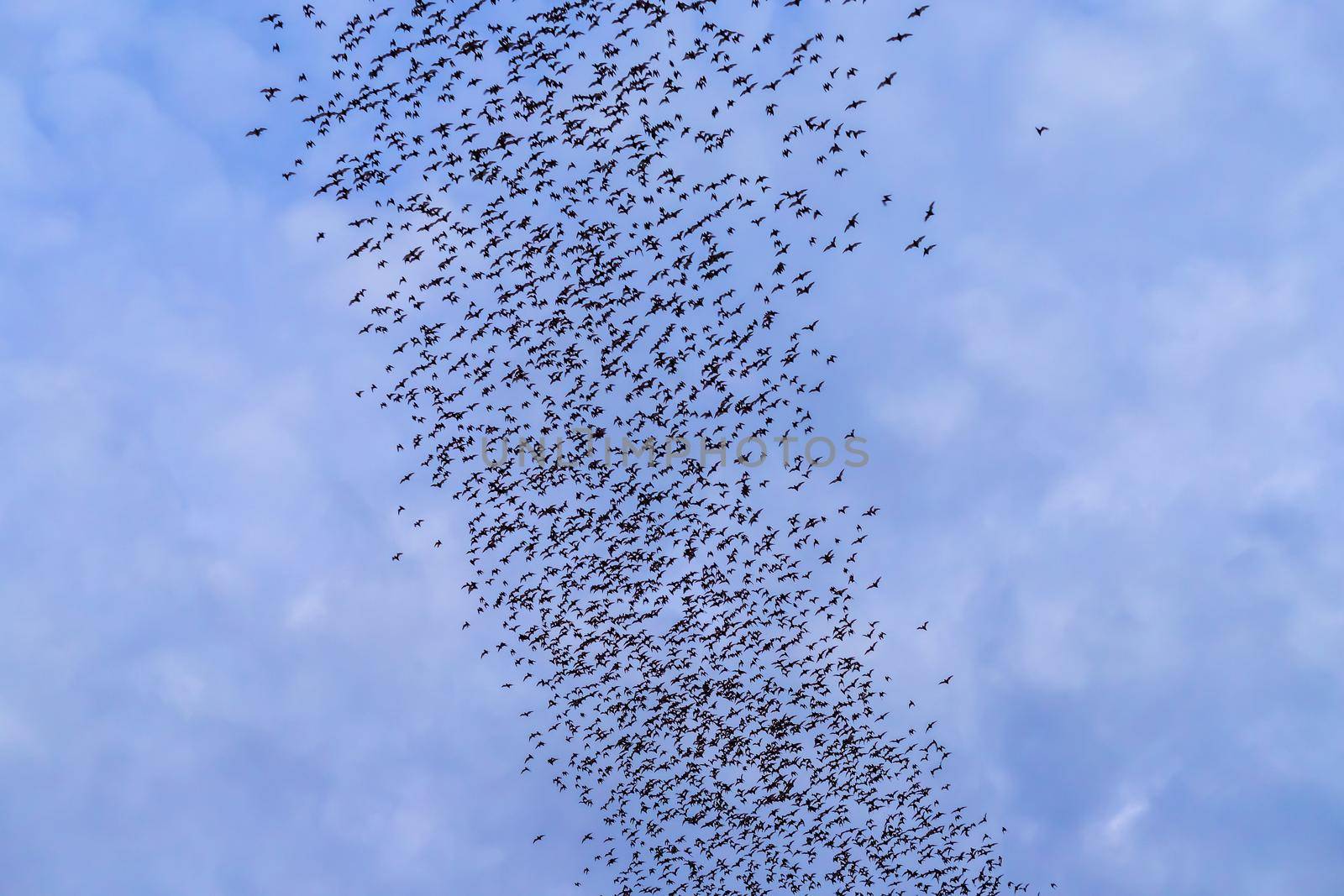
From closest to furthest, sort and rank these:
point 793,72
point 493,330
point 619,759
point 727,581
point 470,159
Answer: point 793,72 → point 470,159 → point 493,330 → point 727,581 → point 619,759

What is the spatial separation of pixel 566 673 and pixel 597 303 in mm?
17923

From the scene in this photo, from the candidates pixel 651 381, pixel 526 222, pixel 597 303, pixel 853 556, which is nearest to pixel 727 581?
pixel 853 556

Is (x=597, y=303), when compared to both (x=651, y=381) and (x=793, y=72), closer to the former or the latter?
(x=651, y=381)

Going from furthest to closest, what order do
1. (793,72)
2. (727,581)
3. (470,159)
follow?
(727,581) → (470,159) → (793,72)

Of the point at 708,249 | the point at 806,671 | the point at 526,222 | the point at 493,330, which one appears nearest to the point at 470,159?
the point at 526,222

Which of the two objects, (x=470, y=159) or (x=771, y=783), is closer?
(x=470, y=159)

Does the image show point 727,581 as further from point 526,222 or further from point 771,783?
point 526,222

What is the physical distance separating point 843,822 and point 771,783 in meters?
4.63

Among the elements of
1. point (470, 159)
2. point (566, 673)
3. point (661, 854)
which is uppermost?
point (470, 159)

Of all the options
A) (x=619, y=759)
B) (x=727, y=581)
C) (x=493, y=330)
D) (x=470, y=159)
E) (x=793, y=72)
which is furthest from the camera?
(x=619, y=759)

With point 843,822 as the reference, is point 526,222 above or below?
above

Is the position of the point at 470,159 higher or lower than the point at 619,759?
higher

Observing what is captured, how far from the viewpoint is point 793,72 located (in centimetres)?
4106

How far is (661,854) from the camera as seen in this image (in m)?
57.6
